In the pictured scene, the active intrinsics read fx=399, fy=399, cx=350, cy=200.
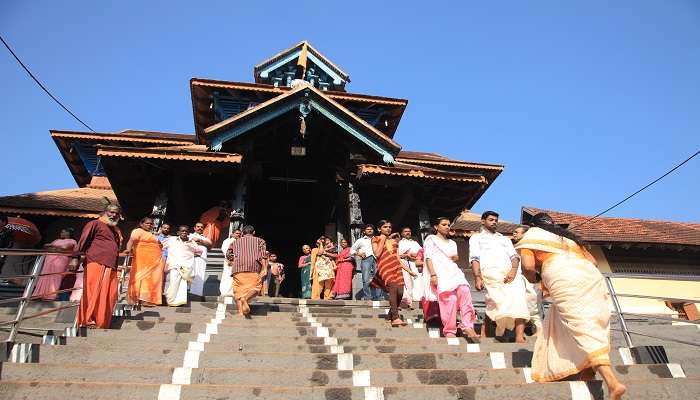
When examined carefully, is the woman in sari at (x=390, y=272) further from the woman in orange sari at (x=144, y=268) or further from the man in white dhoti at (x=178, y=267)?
the woman in orange sari at (x=144, y=268)

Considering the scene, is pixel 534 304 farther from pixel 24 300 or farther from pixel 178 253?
pixel 24 300

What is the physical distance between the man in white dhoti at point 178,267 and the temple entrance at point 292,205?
3.60 m

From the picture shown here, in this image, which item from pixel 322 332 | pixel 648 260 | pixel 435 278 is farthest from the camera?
pixel 648 260

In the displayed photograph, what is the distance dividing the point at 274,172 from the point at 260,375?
7.92m

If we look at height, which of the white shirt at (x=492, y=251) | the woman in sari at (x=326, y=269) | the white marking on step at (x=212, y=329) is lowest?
the white marking on step at (x=212, y=329)

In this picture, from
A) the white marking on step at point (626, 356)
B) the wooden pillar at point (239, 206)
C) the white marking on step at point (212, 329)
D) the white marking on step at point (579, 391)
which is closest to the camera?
the white marking on step at point (579, 391)

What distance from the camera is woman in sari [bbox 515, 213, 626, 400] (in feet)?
9.69

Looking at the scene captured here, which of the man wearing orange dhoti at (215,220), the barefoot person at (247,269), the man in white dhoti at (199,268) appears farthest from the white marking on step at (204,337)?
the man wearing orange dhoti at (215,220)

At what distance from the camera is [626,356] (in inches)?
163

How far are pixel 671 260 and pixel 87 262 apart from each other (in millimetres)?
16276

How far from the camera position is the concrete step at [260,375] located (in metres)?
3.21

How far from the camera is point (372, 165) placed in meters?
9.08

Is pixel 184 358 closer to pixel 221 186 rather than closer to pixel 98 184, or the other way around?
pixel 221 186

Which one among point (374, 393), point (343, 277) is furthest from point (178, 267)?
point (374, 393)
